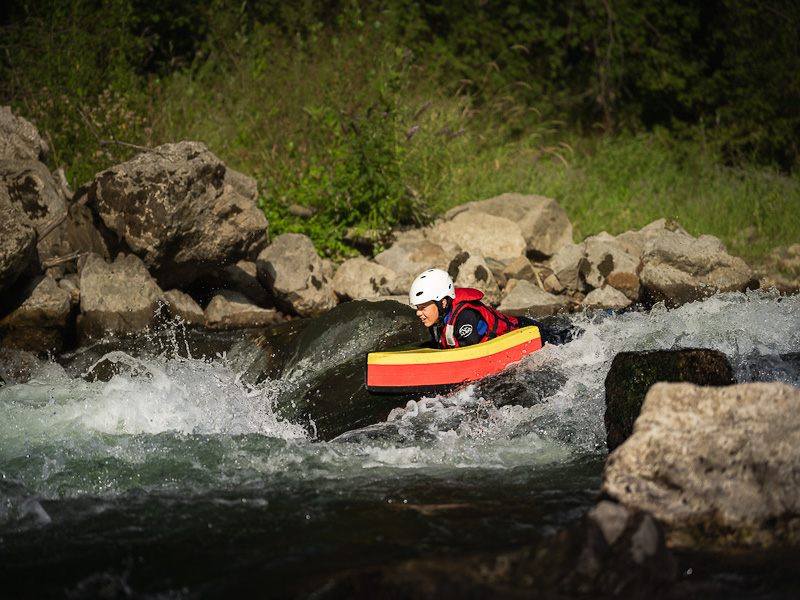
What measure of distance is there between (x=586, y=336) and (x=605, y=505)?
9.74ft

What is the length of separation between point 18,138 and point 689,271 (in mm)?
6662

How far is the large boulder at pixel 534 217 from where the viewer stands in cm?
866

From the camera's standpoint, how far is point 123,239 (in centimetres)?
655

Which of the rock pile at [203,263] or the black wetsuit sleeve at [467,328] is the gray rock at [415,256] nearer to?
the rock pile at [203,263]

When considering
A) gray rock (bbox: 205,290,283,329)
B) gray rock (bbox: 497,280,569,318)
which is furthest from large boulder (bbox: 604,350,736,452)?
gray rock (bbox: 205,290,283,329)

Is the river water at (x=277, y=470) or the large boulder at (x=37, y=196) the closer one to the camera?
the river water at (x=277, y=470)

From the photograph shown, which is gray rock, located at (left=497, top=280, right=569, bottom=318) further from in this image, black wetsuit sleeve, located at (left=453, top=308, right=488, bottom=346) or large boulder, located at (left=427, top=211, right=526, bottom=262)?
black wetsuit sleeve, located at (left=453, top=308, right=488, bottom=346)

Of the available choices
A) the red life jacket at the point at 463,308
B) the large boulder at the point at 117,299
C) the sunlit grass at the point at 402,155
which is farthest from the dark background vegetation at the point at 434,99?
the red life jacket at the point at 463,308

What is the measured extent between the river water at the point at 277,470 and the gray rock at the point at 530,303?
52.2 inches

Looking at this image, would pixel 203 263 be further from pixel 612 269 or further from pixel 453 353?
pixel 612 269

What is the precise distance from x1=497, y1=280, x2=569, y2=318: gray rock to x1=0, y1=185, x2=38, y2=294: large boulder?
413 cm

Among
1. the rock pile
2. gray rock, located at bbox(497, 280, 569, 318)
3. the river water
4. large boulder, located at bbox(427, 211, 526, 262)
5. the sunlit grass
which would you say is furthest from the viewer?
the sunlit grass

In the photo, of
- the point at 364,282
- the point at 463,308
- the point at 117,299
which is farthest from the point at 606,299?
the point at 117,299

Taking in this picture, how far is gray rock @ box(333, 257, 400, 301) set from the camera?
7359mm
